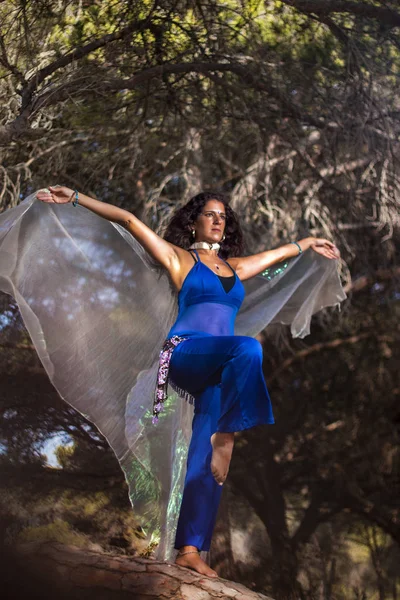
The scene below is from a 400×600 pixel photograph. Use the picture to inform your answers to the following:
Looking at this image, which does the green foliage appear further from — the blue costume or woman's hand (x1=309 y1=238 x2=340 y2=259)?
woman's hand (x1=309 y1=238 x2=340 y2=259)

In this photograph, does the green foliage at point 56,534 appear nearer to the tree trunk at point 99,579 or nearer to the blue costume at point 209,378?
the tree trunk at point 99,579

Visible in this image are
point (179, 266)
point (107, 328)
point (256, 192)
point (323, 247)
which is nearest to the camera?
point (179, 266)

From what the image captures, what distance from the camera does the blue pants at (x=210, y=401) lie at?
212cm

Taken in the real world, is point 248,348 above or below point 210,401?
above

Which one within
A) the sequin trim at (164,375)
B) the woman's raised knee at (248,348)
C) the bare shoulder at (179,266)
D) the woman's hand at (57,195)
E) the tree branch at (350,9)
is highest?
the tree branch at (350,9)

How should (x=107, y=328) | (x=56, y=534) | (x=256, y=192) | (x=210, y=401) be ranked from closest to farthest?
(x=210, y=401)
(x=107, y=328)
(x=56, y=534)
(x=256, y=192)

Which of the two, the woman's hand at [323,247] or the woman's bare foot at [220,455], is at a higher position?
the woman's hand at [323,247]

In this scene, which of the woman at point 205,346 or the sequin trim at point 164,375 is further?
the sequin trim at point 164,375

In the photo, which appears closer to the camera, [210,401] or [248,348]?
[248,348]

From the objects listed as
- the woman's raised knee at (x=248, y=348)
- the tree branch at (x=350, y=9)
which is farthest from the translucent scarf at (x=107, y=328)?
the tree branch at (x=350, y=9)

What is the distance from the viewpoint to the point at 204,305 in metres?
2.46

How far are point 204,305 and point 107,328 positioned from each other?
497 mm

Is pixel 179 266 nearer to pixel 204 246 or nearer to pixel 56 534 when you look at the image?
pixel 204 246

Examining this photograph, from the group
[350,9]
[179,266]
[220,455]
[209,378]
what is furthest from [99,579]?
[350,9]
